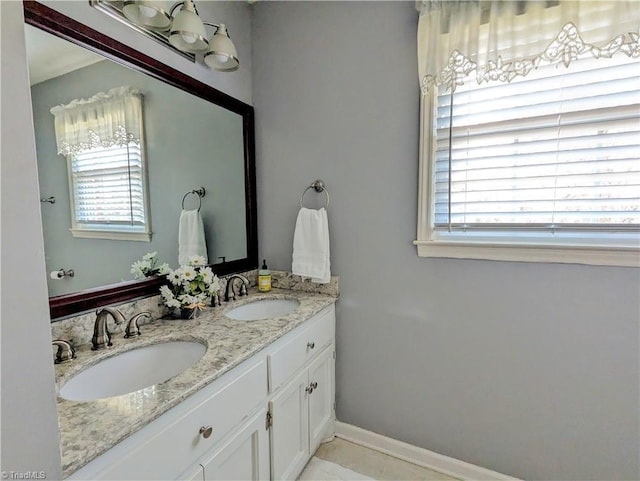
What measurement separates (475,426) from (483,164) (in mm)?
1248

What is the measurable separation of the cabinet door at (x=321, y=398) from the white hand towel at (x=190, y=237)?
0.80 m

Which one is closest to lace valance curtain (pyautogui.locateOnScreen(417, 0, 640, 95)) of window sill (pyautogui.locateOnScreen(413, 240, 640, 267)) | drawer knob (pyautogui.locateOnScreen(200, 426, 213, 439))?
window sill (pyautogui.locateOnScreen(413, 240, 640, 267))

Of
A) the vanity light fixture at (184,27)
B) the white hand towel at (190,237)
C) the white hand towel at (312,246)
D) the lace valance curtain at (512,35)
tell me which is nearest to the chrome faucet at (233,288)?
the white hand towel at (190,237)

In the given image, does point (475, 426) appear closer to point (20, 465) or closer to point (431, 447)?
point (431, 447)

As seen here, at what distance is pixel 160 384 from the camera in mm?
857

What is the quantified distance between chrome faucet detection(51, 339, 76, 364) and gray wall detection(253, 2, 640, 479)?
1095 mm

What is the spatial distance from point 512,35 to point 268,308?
5.47ft

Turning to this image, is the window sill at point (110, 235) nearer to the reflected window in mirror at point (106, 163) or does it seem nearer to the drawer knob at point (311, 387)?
the reflected window in mirror at point (106, 163)

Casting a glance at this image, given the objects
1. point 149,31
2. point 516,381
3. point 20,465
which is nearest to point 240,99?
point 149,31

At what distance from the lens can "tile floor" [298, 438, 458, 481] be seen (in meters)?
1.55

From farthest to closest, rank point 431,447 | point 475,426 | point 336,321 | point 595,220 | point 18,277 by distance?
point 336,321, point 431,447, point 475,426, point 595,220, point 18,277

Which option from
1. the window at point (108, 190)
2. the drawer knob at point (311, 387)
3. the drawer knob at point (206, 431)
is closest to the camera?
the drawer knob at point (206, 431)

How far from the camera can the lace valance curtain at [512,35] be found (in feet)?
3.55

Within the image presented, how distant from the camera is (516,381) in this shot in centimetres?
142
